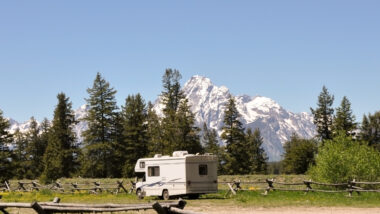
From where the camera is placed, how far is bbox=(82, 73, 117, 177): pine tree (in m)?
69.7

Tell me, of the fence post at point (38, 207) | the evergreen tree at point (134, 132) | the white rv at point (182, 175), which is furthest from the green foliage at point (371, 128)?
the fence post at point (38, 207)

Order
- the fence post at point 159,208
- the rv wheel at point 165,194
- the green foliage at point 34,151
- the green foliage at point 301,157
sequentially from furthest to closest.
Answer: the green foliage at point 34,151 < the green foliage at point 301,157 < the rv wheel at point 165,194 < the fence post at point 159,208

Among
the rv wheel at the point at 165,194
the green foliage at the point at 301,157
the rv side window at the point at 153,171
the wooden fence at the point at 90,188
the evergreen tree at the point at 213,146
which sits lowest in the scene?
the rv wheel at the point at 165,194

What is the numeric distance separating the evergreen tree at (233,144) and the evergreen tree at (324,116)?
42.9ft

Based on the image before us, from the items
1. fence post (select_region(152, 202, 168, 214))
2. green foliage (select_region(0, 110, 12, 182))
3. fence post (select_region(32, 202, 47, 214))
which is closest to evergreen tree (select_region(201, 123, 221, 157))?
green foliage (select_region(0, 110, 12, 182))

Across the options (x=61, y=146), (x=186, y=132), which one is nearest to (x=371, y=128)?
(x=186, y=132)

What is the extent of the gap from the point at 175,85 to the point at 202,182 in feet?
158

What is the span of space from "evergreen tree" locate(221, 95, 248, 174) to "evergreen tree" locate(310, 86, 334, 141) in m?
13.1

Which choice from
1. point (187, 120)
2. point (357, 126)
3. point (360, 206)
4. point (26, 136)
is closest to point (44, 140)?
point (26, 136)

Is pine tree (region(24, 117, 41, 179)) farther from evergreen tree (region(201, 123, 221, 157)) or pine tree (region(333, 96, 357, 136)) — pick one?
pine tree (region(333, 96, 357, 136))

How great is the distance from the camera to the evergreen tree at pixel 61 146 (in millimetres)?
71188

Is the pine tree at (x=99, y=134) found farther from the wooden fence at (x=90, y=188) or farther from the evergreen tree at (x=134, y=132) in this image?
the wooden fence at (x=90, y=188)

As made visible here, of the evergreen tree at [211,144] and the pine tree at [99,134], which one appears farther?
the evergreen tree at [211,144]

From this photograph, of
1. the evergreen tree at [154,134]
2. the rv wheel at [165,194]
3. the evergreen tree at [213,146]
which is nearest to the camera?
the rv wheel at [165,194]
